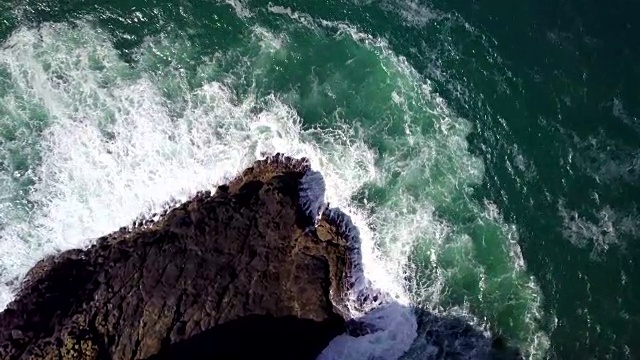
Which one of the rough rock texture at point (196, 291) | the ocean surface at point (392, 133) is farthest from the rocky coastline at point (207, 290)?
the ocean surface at point (392, 133)

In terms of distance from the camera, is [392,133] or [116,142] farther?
[392,133]

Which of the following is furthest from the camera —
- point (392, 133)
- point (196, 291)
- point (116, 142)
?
point (392, 133)

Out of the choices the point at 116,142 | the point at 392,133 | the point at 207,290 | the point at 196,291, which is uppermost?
the point at 392,133

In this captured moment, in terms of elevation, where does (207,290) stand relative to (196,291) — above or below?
above

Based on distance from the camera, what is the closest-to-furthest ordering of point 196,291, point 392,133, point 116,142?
point 196,291, point 116,142, point 392,133

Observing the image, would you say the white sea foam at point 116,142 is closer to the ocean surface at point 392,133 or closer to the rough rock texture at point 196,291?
the ocean surface at point 392,133

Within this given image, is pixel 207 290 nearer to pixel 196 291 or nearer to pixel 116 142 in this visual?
pixel 196 291

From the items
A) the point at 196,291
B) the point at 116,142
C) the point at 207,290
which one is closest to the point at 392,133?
the point at 207,290

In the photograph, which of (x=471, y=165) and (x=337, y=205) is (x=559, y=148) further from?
(x=337, y=205)
